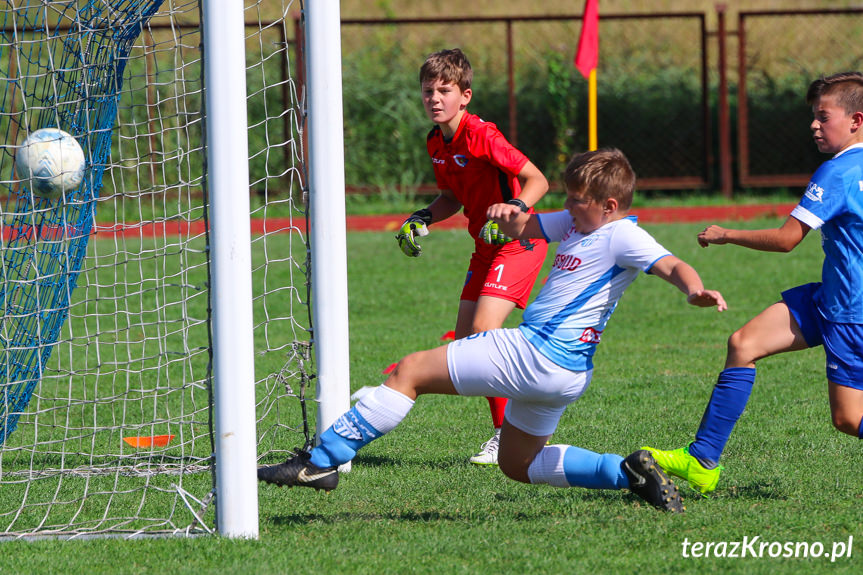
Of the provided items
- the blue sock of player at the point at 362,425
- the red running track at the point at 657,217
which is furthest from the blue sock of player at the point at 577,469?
the red running track at the point at 657,217

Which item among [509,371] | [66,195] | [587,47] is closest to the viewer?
[509,371]

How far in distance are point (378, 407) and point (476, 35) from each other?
1990 cm

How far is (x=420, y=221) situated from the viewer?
17.3ft

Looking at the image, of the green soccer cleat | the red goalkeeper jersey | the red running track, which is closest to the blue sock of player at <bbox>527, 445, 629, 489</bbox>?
the green soccer cleat

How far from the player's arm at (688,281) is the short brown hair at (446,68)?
6.30 ft

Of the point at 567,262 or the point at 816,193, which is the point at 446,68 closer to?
the point at 567,262

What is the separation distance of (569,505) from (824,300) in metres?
1.35

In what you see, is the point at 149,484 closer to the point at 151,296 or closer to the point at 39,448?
the point at 39,448

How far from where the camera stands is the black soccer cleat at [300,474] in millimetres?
3967

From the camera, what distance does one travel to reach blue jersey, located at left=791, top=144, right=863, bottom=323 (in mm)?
4109

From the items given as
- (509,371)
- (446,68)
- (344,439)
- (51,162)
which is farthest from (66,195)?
(509,371)

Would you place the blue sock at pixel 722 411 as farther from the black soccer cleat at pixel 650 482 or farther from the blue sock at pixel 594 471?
the blue sock at pixel 594 471

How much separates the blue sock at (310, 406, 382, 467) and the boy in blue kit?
1.26m

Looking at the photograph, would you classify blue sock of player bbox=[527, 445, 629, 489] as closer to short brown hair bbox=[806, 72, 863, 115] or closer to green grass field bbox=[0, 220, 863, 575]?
green grass field bbox=[0, 220, 863, 575]
